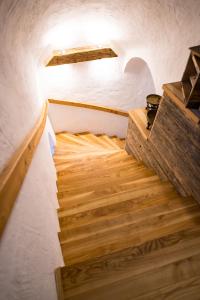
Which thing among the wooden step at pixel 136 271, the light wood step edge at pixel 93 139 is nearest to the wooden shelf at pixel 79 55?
the light wood step edge at pixel 93 139

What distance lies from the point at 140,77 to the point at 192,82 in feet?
11.4

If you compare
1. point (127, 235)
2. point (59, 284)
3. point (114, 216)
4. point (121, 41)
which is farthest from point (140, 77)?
point (59, 284)

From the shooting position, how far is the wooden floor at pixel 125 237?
1195mm

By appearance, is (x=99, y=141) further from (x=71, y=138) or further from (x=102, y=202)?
(x=102, y=202)

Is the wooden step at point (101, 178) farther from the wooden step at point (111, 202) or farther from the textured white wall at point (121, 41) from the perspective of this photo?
the textured white wall at point (121, 41)

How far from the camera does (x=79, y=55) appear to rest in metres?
4.23

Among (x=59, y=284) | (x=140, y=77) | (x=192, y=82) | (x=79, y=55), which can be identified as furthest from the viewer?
(x=140, y=77)

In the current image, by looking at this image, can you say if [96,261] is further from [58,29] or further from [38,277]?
[58,29]

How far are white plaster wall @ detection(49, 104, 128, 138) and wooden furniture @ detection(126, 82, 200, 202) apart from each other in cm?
264

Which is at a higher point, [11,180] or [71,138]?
[11,180]

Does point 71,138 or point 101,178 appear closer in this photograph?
point 101,178

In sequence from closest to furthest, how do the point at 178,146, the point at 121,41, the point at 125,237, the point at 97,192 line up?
the point at 125,237
the point at 178,146
the point at 97,192
the point at 121,41

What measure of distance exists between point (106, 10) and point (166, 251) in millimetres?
3129

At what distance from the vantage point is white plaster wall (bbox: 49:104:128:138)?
4.97 meters
